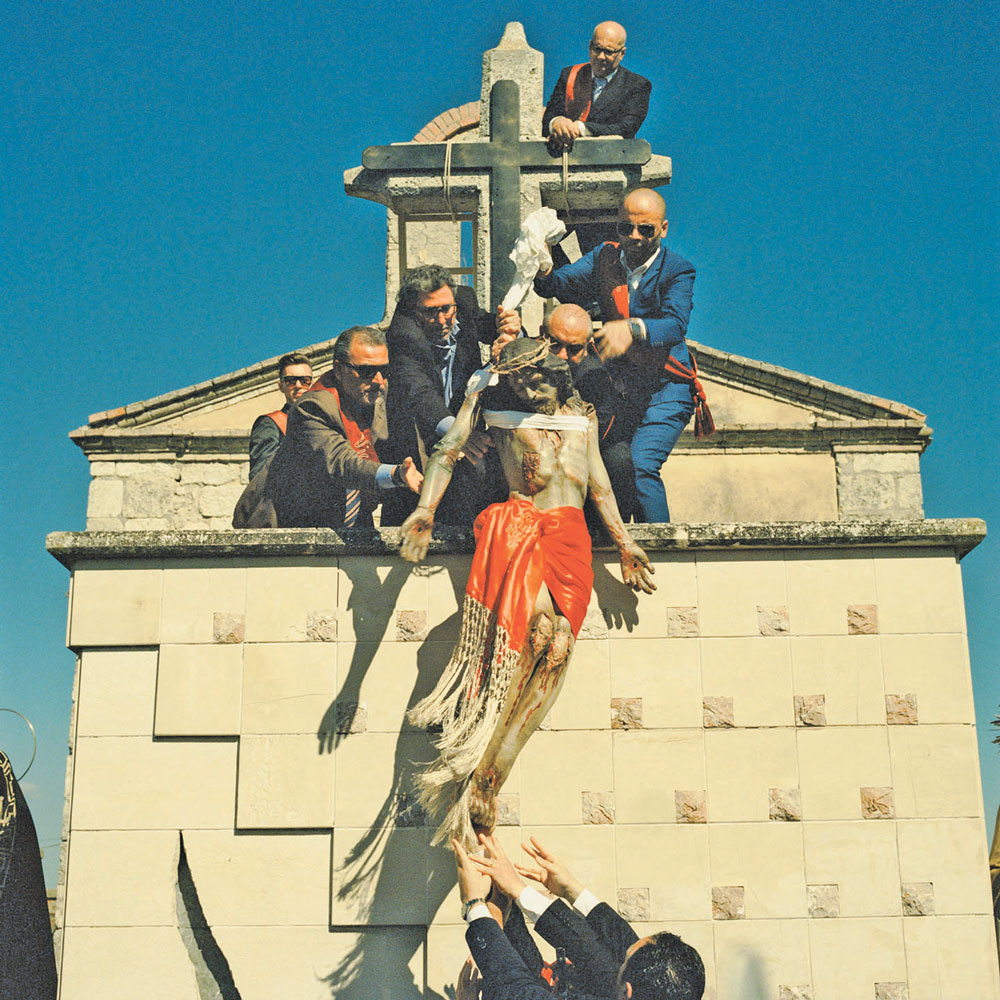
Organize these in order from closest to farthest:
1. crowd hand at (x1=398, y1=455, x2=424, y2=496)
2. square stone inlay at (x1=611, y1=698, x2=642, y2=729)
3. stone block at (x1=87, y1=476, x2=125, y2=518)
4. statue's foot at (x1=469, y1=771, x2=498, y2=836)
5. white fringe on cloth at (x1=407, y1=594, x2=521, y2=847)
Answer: white fringe on cloth at (x1=407, y1=594, x2=521, y2=847), statue's foot at (x1=469, y1=771, x2=498, y2=836), square stone inlay at (x1=611, y1=698, x2=642, y2=729), crowd hand at (x1=398, y1=455, x2=424, y2=496), stone block at (x1=87, y1=476, x2=125, y2=518)

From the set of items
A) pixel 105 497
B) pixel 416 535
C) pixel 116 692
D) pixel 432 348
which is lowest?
pixel 116 692

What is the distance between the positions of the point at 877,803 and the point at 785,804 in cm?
52

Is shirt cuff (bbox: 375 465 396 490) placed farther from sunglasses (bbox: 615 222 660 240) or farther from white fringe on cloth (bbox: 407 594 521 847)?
sunglasses (bbox: 615 222 660 240)

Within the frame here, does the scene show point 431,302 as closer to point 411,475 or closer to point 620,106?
point 411,475

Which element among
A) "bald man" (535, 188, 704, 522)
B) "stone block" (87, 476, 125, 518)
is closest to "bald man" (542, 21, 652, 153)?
"bald man" (535, 188, 704, 522)

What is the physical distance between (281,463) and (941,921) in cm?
470

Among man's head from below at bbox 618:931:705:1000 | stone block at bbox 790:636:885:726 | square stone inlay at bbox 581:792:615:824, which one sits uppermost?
stone block at bbox 790:636:885:726

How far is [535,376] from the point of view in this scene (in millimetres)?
8430

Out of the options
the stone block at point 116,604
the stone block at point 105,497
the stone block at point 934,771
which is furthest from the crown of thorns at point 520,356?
the stone block at point 105,497

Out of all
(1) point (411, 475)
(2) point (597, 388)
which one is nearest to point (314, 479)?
(1) point (411, 475)

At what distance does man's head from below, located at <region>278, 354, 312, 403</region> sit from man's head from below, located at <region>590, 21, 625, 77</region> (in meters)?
2.84

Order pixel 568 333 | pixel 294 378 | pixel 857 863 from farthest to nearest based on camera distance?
pixel 294 378 → pixel 568 333 → pixel 857 863

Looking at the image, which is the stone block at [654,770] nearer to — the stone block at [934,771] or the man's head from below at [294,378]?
the stone block at [934,771]

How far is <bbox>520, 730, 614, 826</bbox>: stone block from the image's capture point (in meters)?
7.93
